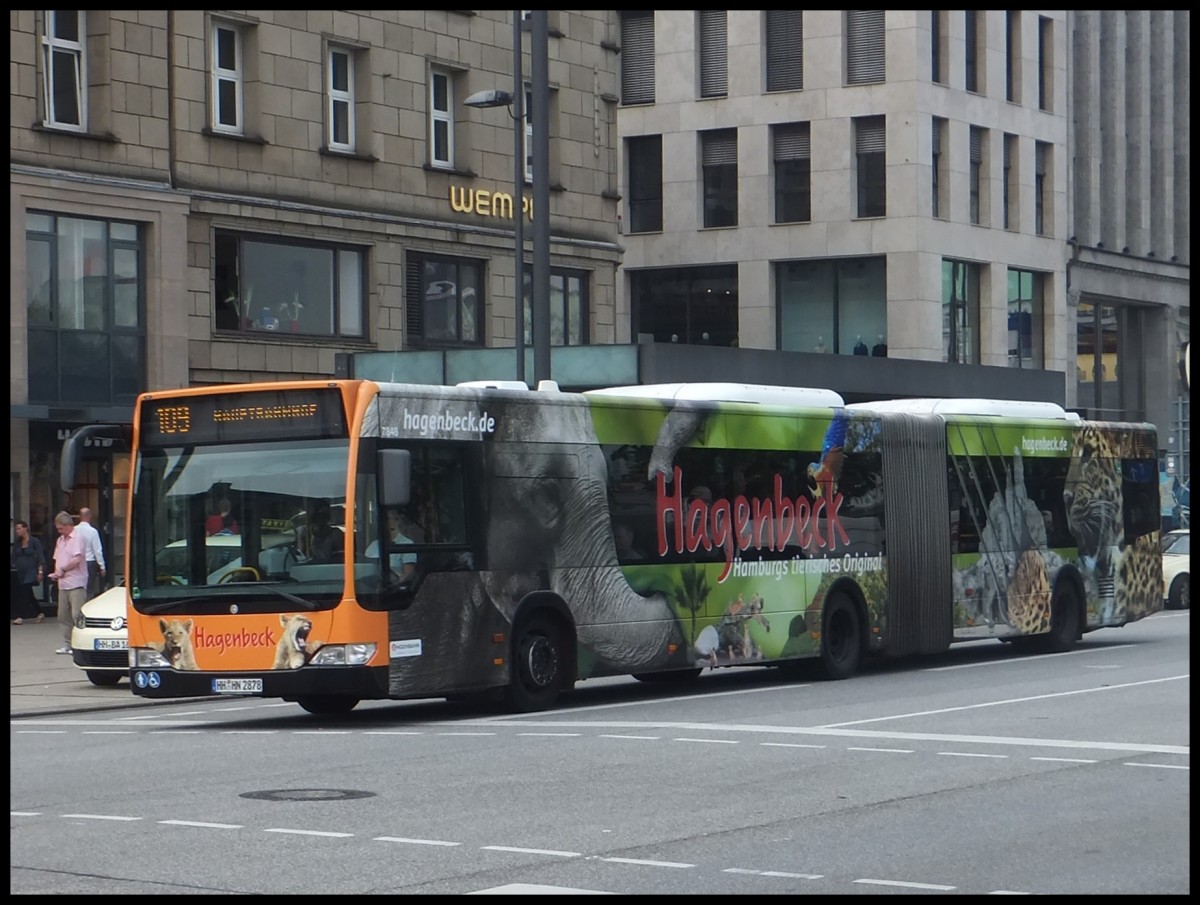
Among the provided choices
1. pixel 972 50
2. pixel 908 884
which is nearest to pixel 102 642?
pixel 908 884

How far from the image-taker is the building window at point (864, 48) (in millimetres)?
54469

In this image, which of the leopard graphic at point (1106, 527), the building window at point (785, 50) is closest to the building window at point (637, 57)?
the building window at point (785, 50)

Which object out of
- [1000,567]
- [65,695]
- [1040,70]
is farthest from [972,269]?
[65,695]

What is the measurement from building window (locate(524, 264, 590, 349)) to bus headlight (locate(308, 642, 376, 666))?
24.9 meters

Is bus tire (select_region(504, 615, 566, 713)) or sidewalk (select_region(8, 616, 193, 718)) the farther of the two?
sidewalk (select_region(8, 616, 193, 718))

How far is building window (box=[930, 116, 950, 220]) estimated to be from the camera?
5509cm

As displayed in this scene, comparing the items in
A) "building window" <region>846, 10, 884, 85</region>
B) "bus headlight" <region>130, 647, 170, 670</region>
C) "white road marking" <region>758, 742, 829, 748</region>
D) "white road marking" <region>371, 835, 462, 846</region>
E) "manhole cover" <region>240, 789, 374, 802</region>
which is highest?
"building window" <region>846, 10, 884, 85</region>

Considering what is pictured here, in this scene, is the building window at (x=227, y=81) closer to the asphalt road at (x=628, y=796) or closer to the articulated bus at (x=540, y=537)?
the articulated bus at (x=540, y=537)

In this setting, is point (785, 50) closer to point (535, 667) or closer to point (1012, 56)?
point (1012, 56)

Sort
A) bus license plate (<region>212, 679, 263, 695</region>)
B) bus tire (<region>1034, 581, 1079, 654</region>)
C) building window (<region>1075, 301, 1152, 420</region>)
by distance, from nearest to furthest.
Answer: bus license plate (<region>212, 679, 263, 695</region>), bus tire (<region>1034, 581, 1079, 654</region>), building window (<region>1075, 301, 1152, 420</region>)

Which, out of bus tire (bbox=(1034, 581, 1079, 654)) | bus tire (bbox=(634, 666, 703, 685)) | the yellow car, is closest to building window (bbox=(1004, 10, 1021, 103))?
the yellow car

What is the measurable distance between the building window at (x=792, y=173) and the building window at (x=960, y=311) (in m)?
4.12

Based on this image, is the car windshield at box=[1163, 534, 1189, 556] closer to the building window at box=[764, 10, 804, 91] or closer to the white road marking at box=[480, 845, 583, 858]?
the building window at box=[764, 10, 804, 91]

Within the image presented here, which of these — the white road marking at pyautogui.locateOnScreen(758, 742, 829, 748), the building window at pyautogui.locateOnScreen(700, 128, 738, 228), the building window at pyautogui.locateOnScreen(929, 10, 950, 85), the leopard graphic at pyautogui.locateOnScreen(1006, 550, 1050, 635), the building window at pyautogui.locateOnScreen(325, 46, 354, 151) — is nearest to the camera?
the white road marking at pyautogui.locateOnScreen(758, 742, 829, 748)
